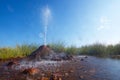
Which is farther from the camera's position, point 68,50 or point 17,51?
point 68,50

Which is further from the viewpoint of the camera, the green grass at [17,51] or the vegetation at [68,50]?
the vegetation at [68,50]

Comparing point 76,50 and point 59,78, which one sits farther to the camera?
point 76,50

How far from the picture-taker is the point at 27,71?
21.4 ft

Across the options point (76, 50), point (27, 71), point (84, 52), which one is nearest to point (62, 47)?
point (76, 50)

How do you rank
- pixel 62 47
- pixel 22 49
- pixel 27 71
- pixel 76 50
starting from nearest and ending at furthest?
pixel 27 71 < pixel 22 49 < pixel 62 47 < pixel 76 50

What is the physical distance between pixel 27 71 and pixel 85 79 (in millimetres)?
1999

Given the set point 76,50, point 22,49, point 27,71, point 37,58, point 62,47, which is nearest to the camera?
point 27,71

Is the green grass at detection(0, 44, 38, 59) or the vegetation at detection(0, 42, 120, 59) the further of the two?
the vegetation at detection(0, 42, 120, 59)

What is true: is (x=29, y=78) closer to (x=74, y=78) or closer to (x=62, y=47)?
(x=74, y=78)

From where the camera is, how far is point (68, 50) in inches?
698

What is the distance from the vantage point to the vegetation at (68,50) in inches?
571

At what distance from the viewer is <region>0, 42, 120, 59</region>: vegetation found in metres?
14.5

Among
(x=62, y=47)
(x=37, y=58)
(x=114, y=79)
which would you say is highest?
(x=62, y=47)

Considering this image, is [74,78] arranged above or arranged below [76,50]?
below
